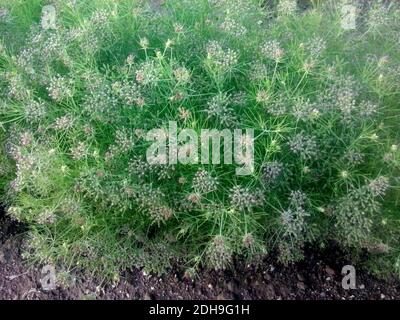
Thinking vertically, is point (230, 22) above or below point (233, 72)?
above

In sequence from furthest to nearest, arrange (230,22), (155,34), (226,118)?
(155,34) → (230,22) → (226,118)

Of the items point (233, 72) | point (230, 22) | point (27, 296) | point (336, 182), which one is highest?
point (230, 22)

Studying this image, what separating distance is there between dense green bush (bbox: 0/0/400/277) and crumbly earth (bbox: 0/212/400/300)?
12cm

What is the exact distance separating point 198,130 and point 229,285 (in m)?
1.12

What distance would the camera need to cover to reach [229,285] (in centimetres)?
337

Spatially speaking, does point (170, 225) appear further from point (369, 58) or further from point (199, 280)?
point (369, 58)

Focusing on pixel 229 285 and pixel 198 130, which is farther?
pixel 229 285

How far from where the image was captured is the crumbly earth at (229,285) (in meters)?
3.34

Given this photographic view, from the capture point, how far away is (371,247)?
10.2ft

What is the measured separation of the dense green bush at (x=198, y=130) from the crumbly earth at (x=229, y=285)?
117 mm

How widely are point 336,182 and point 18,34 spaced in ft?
8.73

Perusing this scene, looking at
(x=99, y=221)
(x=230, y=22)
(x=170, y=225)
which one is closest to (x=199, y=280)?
(x=170, y=225)

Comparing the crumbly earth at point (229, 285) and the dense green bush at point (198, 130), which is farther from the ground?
the dense green bush at point (198, 130)

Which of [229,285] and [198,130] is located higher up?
[198,130]
